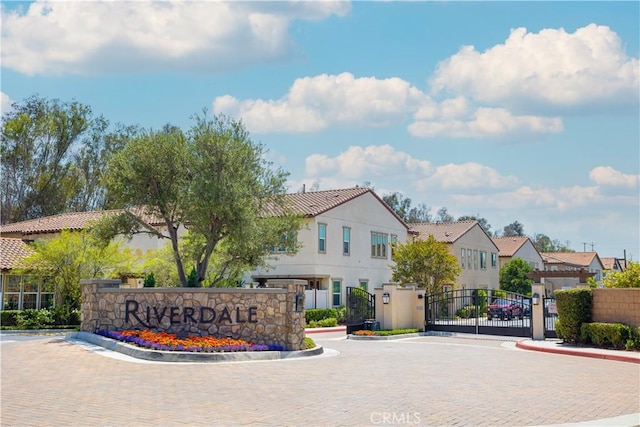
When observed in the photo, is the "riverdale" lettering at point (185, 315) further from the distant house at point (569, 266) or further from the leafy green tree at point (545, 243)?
the leafy green tree at point (545, 243)

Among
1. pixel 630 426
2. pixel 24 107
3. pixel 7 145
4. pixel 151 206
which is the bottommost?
pixel 630 426

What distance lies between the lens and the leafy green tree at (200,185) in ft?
74.3

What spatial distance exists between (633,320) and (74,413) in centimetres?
1719

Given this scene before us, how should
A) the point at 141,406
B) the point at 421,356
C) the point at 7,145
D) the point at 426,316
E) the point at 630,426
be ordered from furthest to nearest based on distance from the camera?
the point at 7,145
the point at 426,316
the point at 421,356
the point at 141,406
the point at 630,426

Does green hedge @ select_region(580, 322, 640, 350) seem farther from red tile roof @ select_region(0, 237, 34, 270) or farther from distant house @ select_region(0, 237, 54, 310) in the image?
red tile roof @ select_region(0, 237, 34, 270)

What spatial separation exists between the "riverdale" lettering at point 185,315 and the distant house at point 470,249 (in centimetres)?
3598

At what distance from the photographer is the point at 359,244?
44188 mm

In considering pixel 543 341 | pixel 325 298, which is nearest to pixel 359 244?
pixel 325 298

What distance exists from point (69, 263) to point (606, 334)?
2209cm

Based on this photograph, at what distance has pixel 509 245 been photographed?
7238 cm

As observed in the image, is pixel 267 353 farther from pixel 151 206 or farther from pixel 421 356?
pixel 151 206

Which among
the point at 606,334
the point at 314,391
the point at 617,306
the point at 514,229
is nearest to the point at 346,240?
the point at 617,306

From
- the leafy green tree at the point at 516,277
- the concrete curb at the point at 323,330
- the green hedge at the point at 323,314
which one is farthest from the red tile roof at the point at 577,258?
the concrete curb at the point at 323,330

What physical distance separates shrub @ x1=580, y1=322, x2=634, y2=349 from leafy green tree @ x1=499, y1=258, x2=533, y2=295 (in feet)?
135
